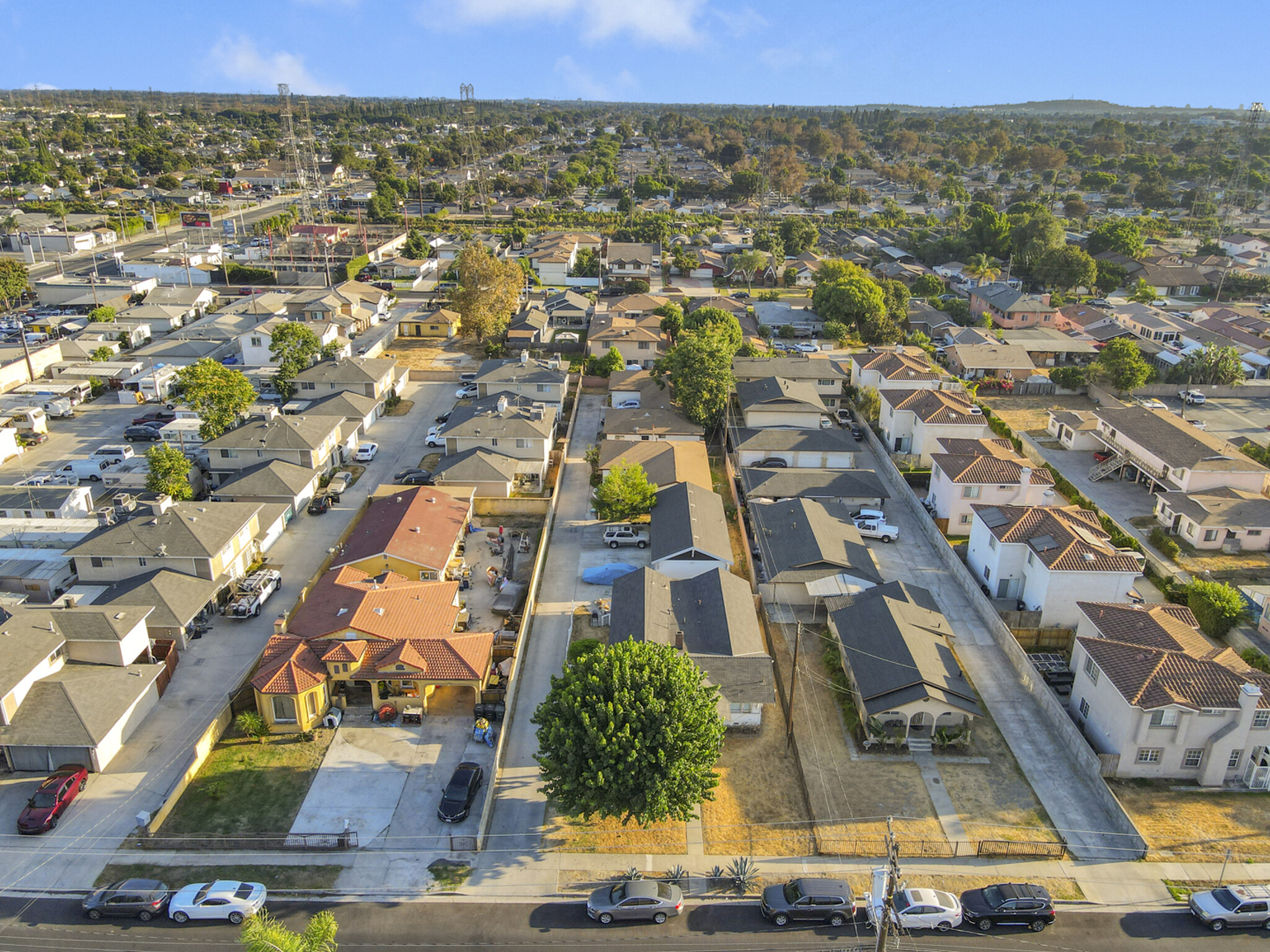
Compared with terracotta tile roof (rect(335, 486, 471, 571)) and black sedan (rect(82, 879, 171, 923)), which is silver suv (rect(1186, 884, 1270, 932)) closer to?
black sedan (rect(82, 879, 171, 923))

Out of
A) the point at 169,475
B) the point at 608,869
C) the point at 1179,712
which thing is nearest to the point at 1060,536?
the point at 1179,712

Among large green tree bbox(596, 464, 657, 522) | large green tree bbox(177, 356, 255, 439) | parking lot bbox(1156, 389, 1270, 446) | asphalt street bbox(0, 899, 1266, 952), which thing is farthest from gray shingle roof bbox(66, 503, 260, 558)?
parking lot bbox(1156, 389, 1270, 446)

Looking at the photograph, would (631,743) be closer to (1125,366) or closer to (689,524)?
(689,524)

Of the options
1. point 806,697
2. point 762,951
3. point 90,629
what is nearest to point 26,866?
point 90,629

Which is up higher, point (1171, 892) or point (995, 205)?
point (995, 205)

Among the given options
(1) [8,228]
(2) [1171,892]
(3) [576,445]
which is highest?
(1) [8,228]

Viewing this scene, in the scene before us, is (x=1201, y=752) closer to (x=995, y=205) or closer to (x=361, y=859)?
(x=361, y=859)
